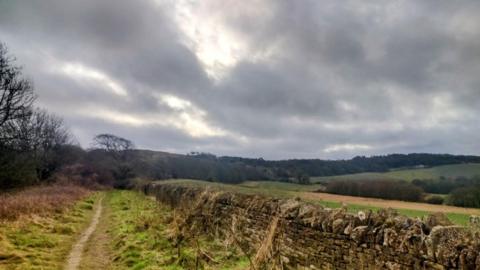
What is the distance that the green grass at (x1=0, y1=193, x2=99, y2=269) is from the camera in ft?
29.1

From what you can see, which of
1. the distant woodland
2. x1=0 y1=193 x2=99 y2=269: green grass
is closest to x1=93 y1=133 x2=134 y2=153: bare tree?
the distant woodland

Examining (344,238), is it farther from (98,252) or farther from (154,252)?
(98,252)

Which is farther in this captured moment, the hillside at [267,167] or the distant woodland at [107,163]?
the hillside at [267,167]

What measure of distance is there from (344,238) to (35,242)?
9.54m

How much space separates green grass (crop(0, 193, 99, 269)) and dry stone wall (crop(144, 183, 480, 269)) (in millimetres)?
5228

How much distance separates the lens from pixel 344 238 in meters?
6.59

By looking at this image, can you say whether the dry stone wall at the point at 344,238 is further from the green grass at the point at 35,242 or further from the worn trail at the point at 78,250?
the green grass at the point at 35,242

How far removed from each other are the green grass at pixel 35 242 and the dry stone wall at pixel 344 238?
17.2ft

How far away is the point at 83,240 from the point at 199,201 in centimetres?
451

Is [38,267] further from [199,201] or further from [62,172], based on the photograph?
[62,172]

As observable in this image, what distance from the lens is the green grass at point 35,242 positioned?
8880 millimetres

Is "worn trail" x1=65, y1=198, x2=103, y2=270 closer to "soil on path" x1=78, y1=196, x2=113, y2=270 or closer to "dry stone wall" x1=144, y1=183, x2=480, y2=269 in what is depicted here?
"soil on path" x1=78, y1=196, x2=113, y2=270

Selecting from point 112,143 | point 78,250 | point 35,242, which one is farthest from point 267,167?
point 35,242

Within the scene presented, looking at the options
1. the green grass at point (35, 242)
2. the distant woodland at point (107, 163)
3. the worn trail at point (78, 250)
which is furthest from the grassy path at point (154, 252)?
the distant woodland at point (107, 163)
